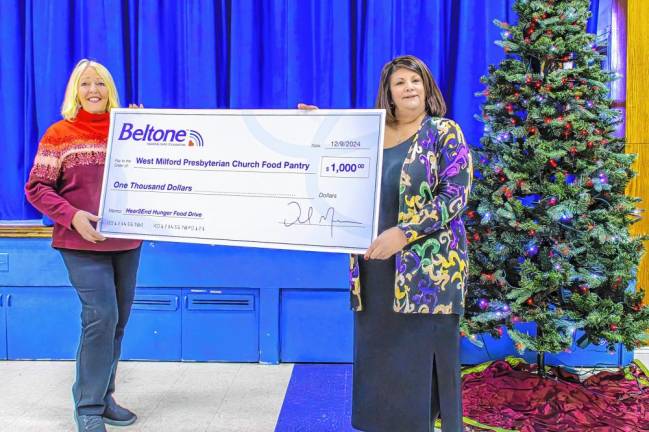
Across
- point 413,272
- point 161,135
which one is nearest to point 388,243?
point 413,272

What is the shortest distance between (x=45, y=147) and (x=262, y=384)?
1.54m

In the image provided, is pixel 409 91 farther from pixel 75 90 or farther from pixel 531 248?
pixel 75 90

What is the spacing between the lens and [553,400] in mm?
2592

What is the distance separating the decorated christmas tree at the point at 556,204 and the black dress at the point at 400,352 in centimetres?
84

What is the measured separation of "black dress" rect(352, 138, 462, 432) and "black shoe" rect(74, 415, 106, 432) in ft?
3.59

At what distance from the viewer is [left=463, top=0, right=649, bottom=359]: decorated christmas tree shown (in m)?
2.56

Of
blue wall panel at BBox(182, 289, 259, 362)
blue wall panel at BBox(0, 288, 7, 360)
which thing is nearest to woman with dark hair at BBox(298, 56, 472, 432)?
blue wall panel at BBox(182, 289, 259, 362)

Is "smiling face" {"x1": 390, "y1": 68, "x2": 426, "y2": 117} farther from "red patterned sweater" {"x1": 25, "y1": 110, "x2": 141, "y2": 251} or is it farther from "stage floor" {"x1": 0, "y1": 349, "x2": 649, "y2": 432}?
"stage floor" {"x1": 0, "y1": 349, "x2": 649, "y2": 432}

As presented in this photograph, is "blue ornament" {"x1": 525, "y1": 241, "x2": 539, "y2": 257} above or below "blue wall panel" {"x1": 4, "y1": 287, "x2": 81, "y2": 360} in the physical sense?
above

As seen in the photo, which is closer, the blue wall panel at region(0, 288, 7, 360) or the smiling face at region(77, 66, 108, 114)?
the smiling face at region(77, 66, 108, 114)

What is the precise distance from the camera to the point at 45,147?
2.22 metres

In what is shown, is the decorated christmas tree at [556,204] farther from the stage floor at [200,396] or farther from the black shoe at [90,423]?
the black shoe at [90,423]

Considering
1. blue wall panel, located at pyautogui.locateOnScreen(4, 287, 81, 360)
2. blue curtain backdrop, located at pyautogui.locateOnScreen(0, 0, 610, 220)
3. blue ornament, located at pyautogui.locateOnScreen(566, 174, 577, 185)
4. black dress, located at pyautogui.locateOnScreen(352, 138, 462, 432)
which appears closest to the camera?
black dress, located at pyautogui.locateOnScreen(352, 138, 462, 432)

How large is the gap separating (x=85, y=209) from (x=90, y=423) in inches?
32.3
